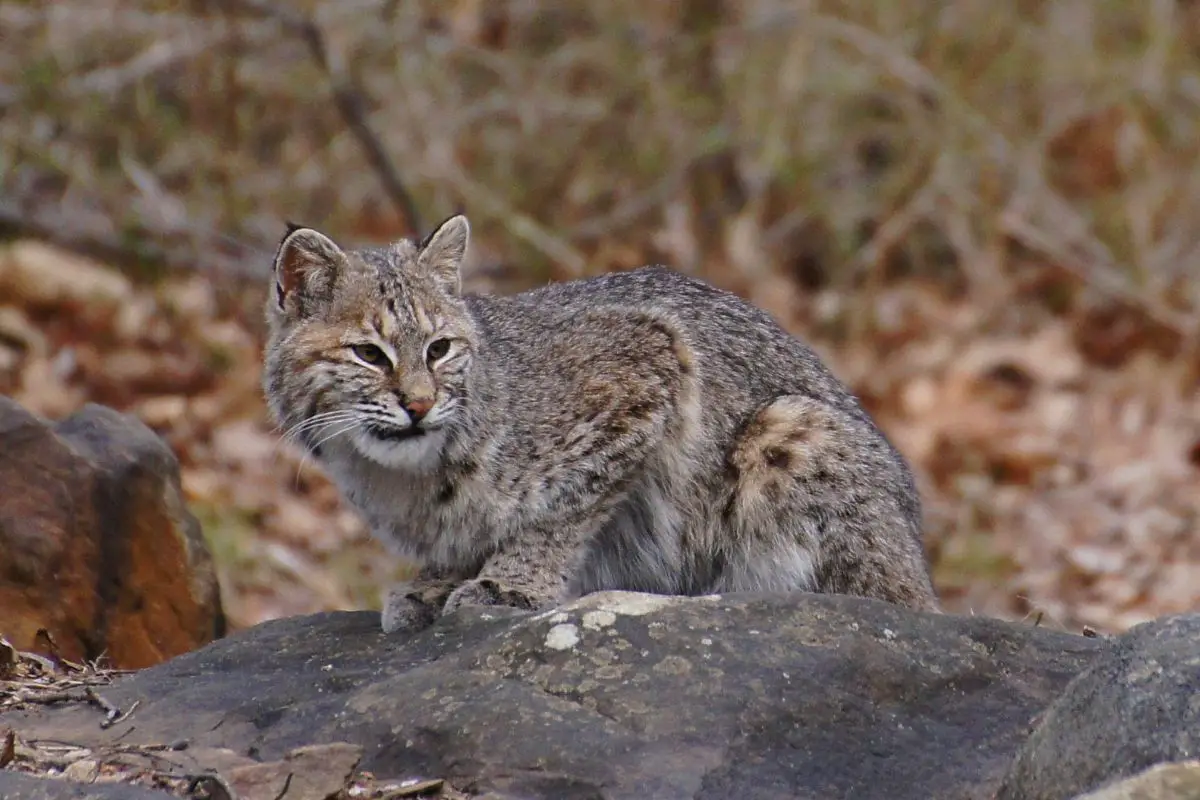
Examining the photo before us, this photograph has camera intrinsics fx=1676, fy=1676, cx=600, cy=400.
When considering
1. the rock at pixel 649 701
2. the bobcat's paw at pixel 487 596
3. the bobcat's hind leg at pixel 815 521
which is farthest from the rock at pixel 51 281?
the rock at pixel 649 701

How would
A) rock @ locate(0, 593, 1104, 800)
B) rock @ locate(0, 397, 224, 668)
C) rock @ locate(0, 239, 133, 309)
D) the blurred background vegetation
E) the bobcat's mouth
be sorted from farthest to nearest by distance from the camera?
rock @ locate(0, 239, 133, 309) < the blurred background vegetation < rock @ locate(0, 397, 224, 668) < the bobcat's mouth < rock @ locate(0, 593, 1104, 800)

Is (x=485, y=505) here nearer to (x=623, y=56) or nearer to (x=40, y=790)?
(x=40, y=790)

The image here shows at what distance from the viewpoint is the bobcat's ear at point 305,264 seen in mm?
5797

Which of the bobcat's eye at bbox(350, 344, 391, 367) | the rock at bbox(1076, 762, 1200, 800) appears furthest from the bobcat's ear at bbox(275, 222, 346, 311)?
the rock at bbox(1076, 762, 1200, 800)

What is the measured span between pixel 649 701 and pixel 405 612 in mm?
1327

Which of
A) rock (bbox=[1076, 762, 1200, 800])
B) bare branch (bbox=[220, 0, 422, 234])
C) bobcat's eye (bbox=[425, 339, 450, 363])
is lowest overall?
rock (bbox=[1076, 762, 1200, 800])

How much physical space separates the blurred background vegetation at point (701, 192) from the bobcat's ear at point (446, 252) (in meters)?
4.55

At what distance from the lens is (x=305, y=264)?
588 cm

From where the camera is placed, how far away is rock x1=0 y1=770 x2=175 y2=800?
3.85m

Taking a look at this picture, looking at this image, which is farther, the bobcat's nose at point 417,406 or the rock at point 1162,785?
the bobcat's nose at point 417,406

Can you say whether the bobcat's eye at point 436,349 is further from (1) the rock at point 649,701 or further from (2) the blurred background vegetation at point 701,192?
(2) the blurred background vegetation at point 701,192

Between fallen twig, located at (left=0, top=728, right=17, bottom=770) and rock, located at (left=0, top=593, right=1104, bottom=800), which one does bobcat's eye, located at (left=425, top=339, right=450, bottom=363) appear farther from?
fallen twig, located at (left=0, top=728, right=17, bottom=770)

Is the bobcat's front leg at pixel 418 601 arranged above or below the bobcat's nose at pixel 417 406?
below

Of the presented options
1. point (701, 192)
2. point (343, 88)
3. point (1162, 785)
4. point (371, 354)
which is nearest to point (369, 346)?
point (371, 354)
